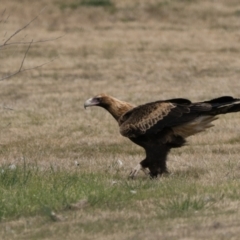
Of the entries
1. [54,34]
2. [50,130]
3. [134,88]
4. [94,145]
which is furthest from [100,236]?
[54,34]

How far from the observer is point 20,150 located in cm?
1420

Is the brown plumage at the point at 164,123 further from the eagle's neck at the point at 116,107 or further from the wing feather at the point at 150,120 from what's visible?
the eagle's neck at the point at 116,107

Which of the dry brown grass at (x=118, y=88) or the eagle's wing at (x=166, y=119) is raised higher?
the eagle's wing at (x=166, y=119)

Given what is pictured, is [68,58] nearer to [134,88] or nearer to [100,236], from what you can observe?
[134,88]

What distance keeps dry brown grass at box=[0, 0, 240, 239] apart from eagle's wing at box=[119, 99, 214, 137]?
0.62 metres

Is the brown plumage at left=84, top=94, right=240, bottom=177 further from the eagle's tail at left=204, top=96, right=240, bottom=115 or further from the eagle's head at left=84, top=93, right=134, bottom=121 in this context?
the eagle's head at left=84, top=93, right=134, bottom=121

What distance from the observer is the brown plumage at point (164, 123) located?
11.1 meters

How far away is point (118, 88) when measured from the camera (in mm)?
22328

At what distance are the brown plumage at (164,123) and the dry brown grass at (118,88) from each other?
35 centimetres

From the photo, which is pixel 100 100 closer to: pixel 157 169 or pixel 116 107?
Result: pixel 116 107

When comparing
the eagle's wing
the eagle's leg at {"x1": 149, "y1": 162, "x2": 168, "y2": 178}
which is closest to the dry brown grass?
the eagle's leg at {"x1": 149, "y1": 162, "x2": 168, "y2": 178}

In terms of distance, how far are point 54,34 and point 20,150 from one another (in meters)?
15.9

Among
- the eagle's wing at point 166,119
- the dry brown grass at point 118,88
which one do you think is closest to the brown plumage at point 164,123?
the eagle's wing at point 166,119

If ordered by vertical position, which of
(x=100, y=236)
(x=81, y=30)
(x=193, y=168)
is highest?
(x=100, y=236)
